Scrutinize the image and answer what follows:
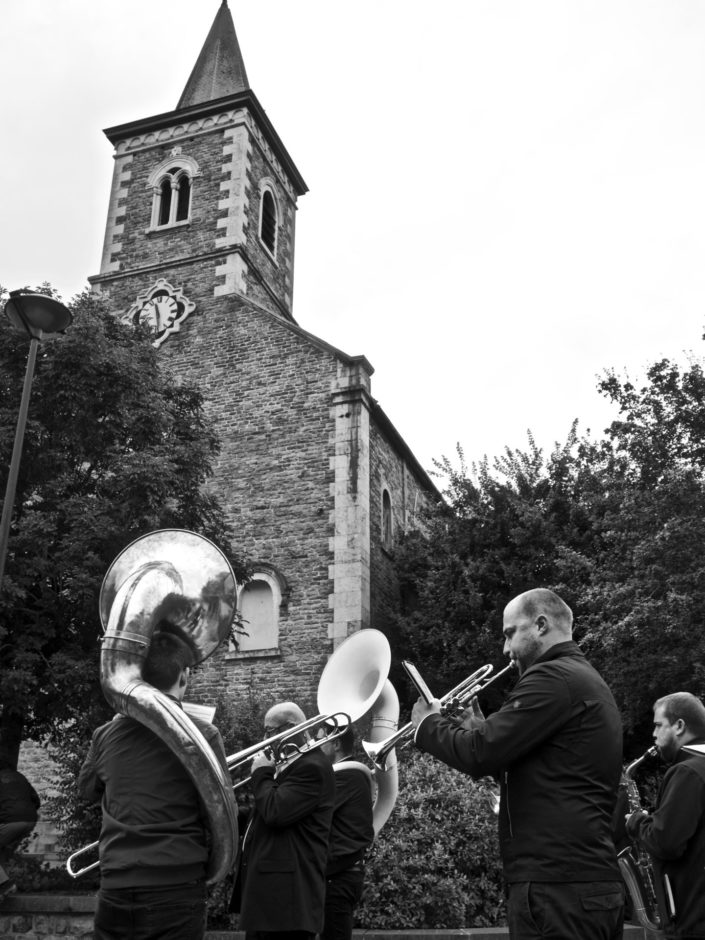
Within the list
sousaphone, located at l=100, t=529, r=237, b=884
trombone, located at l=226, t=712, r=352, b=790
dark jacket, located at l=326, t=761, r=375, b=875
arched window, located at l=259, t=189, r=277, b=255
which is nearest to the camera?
sousaphone, located at l=100, t=529, r=237, b=884

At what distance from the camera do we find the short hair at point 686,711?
4199mm

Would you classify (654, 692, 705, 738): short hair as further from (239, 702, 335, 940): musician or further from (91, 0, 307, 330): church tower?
(91, 0, 307, 330): church tower

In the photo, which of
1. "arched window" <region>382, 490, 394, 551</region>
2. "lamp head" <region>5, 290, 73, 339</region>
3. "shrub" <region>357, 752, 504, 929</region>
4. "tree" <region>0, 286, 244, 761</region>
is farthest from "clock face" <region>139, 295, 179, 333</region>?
"shrub" <region>357, 752, 504, 929</region>

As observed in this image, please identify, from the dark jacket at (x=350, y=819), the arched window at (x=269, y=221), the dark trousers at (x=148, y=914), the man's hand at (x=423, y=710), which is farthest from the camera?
the arched window at (x=269, y=221)

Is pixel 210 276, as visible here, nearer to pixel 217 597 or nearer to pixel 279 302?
pixel 279 302

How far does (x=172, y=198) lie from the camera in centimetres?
2223

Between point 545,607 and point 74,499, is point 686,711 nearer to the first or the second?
point 545,607

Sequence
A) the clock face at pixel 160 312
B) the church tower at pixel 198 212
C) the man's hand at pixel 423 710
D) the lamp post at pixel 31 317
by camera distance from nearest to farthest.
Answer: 1. the man's hand at pixel 423 710
2. the lamp post at pixel 31 317
3. the clock face at pixel 160 312
4. the church tower at pixel 198 212

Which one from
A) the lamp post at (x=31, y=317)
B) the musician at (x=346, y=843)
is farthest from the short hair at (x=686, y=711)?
the lamp post at (x=31, y=317)

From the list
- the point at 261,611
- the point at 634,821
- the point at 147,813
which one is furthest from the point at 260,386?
the point at 147,813

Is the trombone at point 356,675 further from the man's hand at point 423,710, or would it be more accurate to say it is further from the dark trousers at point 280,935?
the man's hand at point 423,710

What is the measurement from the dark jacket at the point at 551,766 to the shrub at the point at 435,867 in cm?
514

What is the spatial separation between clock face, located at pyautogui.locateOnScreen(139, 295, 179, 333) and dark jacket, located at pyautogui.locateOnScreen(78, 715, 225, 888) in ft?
55.9

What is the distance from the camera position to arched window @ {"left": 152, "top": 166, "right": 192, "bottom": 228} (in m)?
22.0
